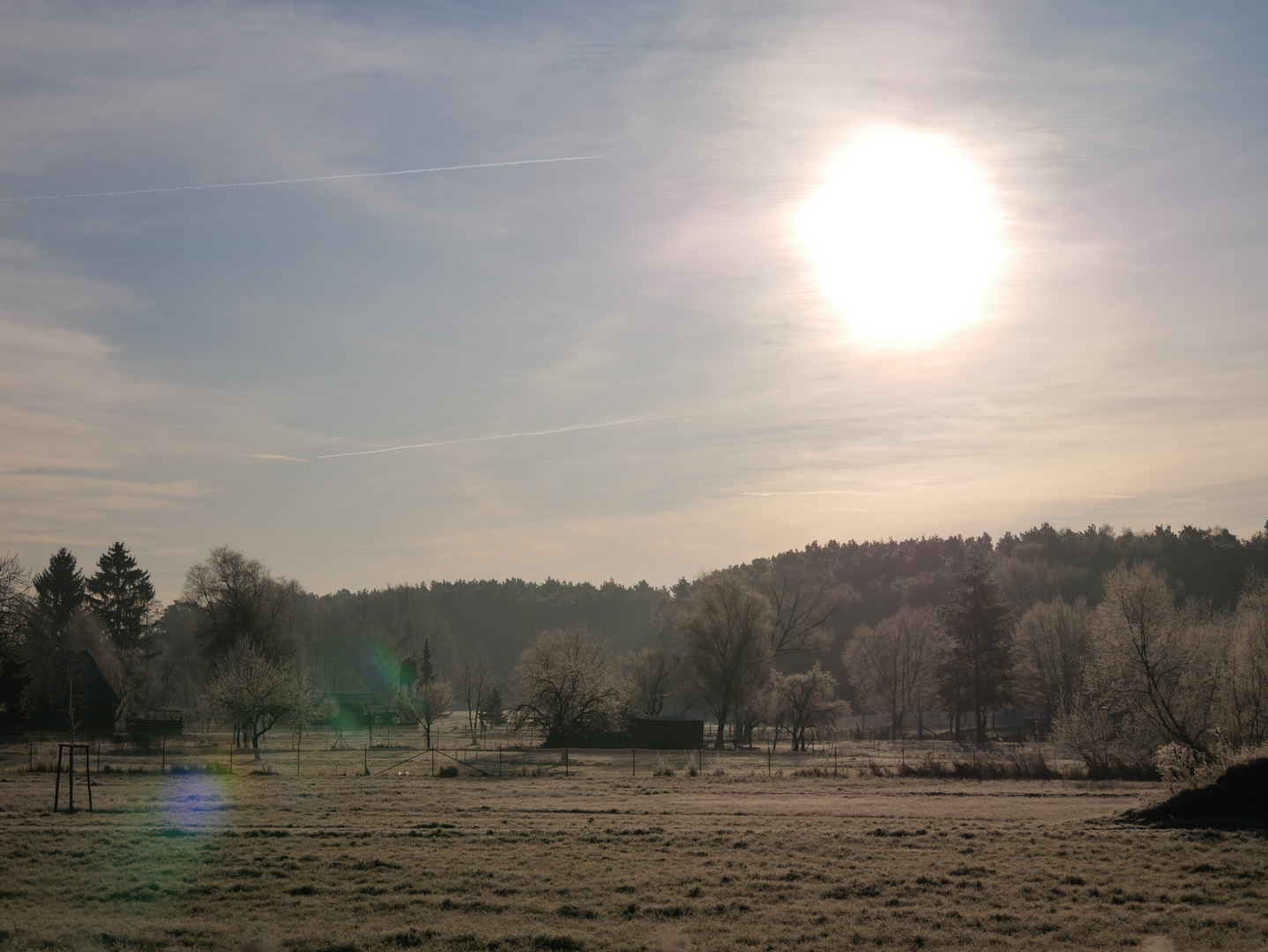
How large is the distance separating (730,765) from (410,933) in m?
38.5

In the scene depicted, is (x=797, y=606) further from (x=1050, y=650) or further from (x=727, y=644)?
(x=1050, y=650)

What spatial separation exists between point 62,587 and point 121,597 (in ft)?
19.8

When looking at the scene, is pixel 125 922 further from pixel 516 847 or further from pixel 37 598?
pixel 37 598

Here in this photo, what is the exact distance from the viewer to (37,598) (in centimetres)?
8406

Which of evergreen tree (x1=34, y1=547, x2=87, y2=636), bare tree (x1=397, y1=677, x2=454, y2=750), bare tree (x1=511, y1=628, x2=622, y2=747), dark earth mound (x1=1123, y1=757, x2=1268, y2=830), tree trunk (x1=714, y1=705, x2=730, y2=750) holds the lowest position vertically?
tree trunk (x1=714, y1=705, x2=730, y2=750)

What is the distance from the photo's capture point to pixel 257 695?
55.4m

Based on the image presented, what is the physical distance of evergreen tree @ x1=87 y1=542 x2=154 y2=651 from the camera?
9512 centimetres

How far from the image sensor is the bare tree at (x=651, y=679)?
8600cm

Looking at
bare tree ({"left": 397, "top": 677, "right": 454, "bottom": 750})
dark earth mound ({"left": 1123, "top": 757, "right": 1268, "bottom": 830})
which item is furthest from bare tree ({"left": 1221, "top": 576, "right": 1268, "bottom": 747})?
bare tree ({"left": 397, "top": 677, "right": 454, "bottom": 750})

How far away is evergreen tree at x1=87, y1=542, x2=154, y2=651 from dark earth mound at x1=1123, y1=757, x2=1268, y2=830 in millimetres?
95232

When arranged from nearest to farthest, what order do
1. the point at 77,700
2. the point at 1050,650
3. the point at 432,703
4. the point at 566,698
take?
the point at 566,698 < the point at 77,700 < the point at 432,703 < the point at 1050,650

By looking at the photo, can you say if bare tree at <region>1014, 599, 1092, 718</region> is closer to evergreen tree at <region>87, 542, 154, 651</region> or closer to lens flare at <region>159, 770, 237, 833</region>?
lens flare at <region>159, 770, 237, 833</region>

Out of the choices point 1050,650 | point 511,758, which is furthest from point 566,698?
point 1050,650

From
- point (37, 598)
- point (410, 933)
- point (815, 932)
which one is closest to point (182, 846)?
point (410, 933)
